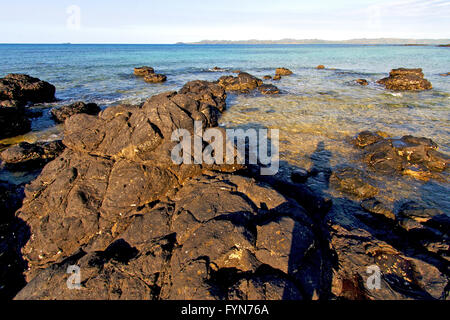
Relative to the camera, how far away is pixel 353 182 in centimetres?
749

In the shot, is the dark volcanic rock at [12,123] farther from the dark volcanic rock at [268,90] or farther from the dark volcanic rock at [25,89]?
the dark volcanic rock at [268,90]

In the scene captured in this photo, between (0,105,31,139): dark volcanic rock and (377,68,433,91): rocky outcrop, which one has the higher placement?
(377,68,433,91): rocky outcrop

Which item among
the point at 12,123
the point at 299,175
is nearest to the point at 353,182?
the point at 299,175

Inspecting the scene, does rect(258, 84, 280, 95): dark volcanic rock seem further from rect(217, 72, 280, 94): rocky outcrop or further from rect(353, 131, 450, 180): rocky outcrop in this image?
rect(353, 131, 450, 180): rocky outcrop

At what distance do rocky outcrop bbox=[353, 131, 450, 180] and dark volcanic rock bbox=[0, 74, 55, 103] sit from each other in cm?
2481

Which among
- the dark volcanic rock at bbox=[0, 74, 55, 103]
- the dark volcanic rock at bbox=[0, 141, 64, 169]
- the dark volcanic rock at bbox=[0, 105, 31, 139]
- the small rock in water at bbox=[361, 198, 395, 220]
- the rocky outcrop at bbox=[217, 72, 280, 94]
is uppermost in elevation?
the rocky outcrop at bbox=[217, 72, 280, 94]

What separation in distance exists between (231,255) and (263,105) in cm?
1597

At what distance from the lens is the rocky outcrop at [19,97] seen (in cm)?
1276

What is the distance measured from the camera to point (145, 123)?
5.83m

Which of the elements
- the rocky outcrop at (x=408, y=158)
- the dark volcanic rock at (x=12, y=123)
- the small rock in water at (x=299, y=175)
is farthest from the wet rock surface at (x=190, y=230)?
the dark volcanic rock at (x=12, y=123)

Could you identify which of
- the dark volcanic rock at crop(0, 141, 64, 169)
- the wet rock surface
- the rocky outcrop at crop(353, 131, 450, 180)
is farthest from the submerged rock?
the rocky outcrop at crop(353, 131, 450, 180)

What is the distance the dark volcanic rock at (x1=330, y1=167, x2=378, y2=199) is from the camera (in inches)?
280
